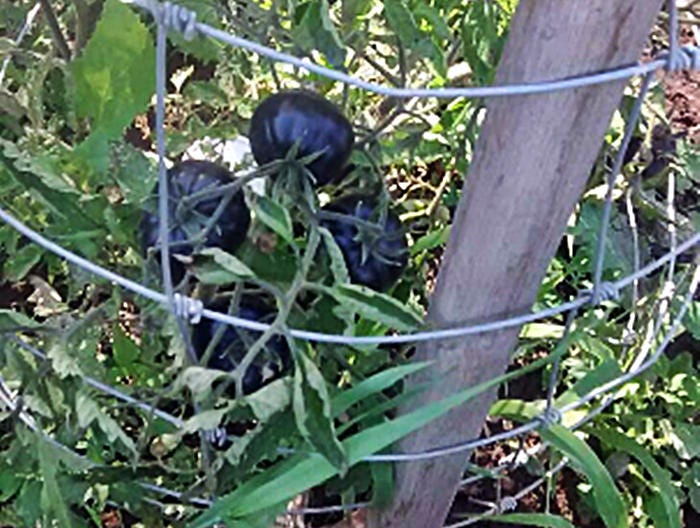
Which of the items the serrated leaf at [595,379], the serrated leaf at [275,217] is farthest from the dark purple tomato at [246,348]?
the serrated leaf at [595,379]

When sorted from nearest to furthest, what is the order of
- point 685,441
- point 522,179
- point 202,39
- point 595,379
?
point 522,179 → point 202,39 → point 595,379 → point 685,441

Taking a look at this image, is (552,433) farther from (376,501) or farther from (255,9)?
(255,9)

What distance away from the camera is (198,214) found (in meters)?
0.86

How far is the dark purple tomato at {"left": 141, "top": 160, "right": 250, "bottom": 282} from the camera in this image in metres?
0.86

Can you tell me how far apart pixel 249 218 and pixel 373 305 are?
126 millimetres

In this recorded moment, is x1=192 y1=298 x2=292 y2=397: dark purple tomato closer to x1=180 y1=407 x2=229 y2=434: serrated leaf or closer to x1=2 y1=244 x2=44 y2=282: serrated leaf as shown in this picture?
x1=180 y1=407 x2=229 y2=434: serrated leaf

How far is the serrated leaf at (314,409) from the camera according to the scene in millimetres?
812

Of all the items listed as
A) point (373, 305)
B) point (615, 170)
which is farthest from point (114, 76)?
point (615, 170)

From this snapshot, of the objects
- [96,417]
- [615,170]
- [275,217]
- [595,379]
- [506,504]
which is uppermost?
[615,170]

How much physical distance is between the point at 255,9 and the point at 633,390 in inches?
29.7

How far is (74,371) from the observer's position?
35.0 inches

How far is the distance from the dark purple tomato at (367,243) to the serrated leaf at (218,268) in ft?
0.42

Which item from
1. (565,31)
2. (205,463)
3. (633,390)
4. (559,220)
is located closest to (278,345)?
(205,463)

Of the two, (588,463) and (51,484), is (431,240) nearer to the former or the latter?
(588,463)
